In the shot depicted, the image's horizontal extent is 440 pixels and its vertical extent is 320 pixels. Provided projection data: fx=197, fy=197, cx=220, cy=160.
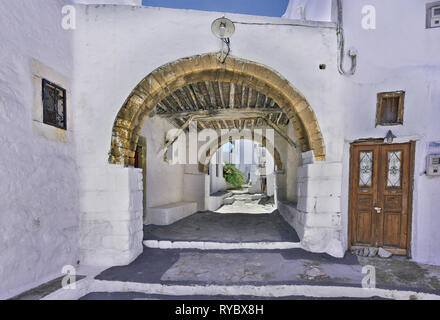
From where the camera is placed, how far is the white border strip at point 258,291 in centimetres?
239

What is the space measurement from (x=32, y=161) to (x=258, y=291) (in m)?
3.16

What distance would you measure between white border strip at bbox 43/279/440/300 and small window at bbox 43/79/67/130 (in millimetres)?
2179

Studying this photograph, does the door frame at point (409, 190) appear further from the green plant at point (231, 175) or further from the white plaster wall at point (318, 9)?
the green plant at point (231, 175)

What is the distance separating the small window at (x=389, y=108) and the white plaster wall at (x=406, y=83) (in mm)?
78

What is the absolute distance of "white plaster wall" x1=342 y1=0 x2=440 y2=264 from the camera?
317 centimetres

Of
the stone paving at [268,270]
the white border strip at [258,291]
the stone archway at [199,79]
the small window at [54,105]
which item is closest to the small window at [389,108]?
the stone archway at [199,79]

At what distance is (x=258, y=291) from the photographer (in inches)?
96.0

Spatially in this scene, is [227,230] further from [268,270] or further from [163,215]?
[268,270]

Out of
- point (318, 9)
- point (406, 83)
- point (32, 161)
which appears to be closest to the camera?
point (32, 161)

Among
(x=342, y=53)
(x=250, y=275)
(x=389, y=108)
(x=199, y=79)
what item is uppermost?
(x=342, y=53)

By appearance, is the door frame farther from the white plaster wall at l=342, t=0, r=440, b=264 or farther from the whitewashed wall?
the whitewashed wall
